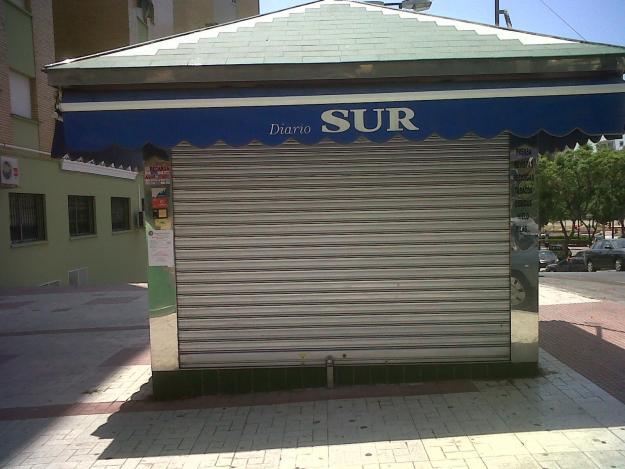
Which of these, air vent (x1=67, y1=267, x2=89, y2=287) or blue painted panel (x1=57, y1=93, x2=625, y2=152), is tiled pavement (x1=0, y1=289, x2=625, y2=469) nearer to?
blue painted panel (x1=57, y1=93, x2=625, y2=152)

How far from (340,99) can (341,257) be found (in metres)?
1.61

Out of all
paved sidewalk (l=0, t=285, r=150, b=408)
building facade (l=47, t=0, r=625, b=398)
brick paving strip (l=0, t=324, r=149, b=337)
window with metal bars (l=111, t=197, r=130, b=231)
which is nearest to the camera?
building facade (l=47, t=0, r=625, b=398)

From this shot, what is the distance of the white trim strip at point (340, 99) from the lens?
4590 millimetres

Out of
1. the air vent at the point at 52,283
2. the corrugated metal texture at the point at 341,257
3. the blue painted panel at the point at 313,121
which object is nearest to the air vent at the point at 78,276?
the air vent at the point at 52,283

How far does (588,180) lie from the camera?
126 feet

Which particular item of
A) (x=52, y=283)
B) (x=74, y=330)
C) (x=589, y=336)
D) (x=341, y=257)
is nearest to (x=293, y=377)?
(x=341, y=257)

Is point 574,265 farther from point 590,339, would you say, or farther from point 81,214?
point 81,214

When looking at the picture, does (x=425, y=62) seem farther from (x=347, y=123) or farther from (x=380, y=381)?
(x=380, y=381)

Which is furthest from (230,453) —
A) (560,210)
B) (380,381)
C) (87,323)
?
(560,210)

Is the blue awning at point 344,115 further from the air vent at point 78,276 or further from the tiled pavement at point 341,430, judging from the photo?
the air vent at point 78,276

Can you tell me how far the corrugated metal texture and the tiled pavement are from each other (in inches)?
23.0

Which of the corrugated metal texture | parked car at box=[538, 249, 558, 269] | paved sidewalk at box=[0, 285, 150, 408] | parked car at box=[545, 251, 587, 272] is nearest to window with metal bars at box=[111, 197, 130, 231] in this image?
paved sidewalk at box=[0, 285, 150, 408]

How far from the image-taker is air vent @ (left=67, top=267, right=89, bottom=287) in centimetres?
1816

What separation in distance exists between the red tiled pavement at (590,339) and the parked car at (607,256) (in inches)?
612
